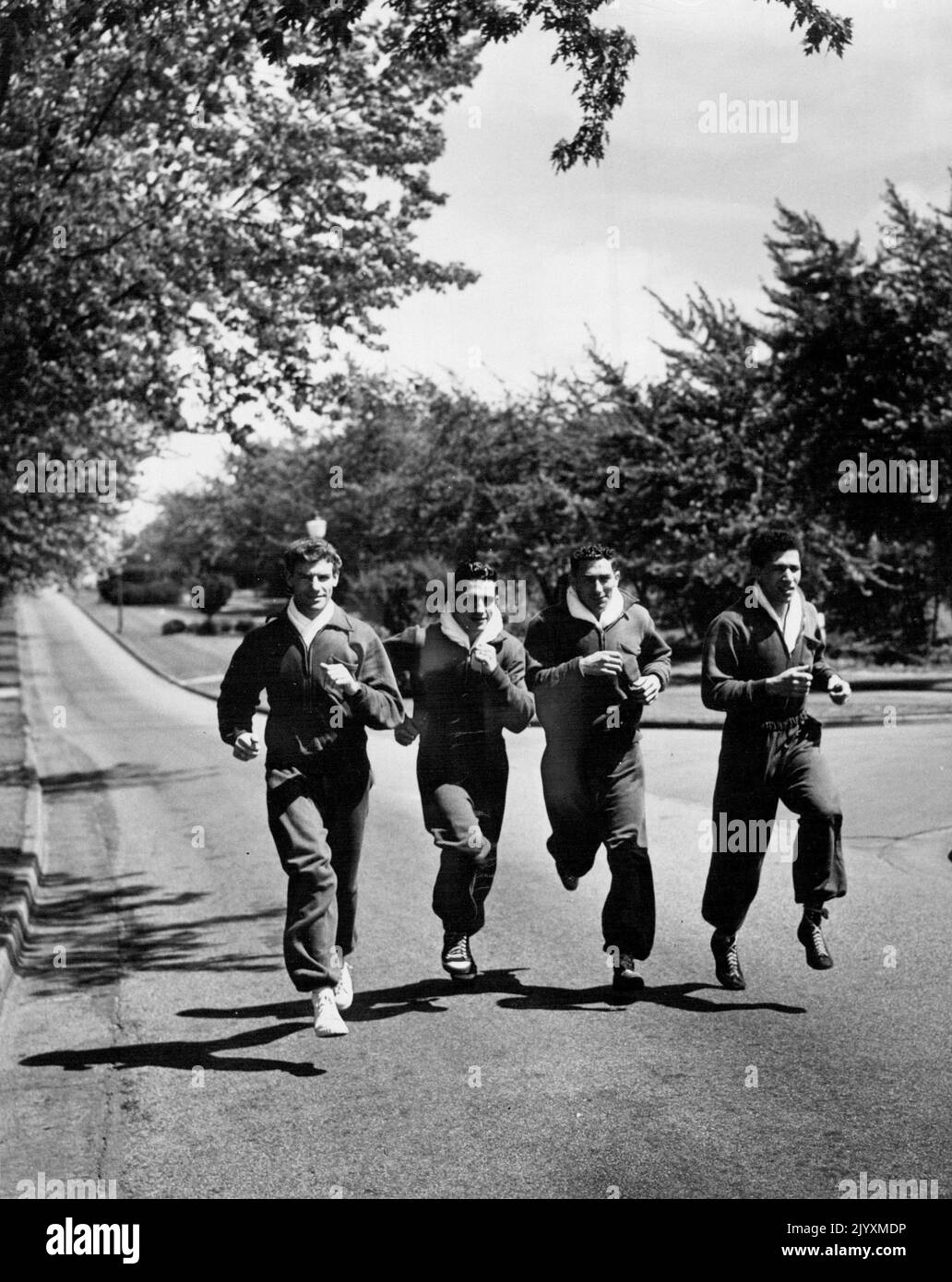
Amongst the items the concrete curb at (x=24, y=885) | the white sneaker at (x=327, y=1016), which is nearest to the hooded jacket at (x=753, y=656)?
the white sneaker at (x=327, y=1016)

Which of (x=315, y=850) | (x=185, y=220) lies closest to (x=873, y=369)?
(x=185, y=220)

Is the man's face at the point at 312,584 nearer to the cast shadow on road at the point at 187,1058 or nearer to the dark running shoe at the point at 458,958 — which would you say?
the dark running shoe at the point at 458,958

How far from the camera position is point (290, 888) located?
251 inches

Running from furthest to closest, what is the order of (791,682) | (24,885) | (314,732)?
(24,885), (314,732), (791,682)

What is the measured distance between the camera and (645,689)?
6.46 m

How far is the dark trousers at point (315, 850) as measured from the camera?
6305 millimetres

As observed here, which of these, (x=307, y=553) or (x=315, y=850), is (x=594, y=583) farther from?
(x=315, y=850)

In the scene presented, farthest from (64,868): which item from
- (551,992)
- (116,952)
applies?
(551,992)

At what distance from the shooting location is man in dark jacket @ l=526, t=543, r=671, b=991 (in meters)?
6.67

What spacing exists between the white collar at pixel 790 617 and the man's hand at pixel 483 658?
124cm

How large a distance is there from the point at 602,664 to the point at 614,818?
83 cm

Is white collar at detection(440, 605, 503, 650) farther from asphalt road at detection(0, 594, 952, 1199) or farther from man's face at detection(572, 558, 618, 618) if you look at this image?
asphalt road at detection(0, 594, 952, 1199)
